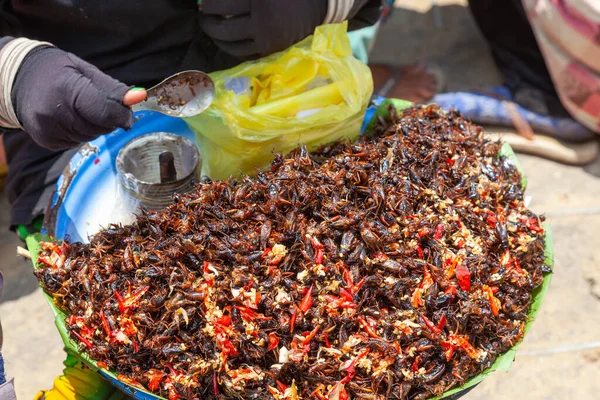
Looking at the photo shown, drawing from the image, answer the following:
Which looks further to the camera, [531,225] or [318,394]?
[531,225]

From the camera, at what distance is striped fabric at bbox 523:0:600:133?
3205 mm

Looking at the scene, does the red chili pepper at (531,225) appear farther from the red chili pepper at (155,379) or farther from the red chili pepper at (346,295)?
the red chili pepper at (155,379)

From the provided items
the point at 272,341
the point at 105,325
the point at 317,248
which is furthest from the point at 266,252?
the point at 105,325

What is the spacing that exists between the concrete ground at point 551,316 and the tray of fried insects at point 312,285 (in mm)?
770

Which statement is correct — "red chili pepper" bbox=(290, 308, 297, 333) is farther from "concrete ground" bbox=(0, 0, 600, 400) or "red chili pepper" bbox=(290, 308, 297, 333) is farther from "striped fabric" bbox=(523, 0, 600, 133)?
"striped fabric" bbox=(523, 0, 600, 133)

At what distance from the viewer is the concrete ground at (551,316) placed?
2.55 meters

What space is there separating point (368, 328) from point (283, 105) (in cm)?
92

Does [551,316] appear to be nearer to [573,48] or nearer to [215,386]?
[573,48]

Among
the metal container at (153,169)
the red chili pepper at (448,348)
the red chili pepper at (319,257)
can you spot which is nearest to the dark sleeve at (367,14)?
the metal container at (153,169)

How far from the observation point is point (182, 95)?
6.12 ft

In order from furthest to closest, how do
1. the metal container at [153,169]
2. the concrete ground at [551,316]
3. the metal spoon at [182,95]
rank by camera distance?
1. the concrete ground at [551,316]
2. the metal container at [153,169]
3. the metal spoon at [182,95]

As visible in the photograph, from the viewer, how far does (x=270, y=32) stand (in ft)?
6.49

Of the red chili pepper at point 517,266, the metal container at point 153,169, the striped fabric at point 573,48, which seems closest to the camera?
the red chili pepper at point 517,266

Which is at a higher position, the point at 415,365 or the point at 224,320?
the point at 224,320
